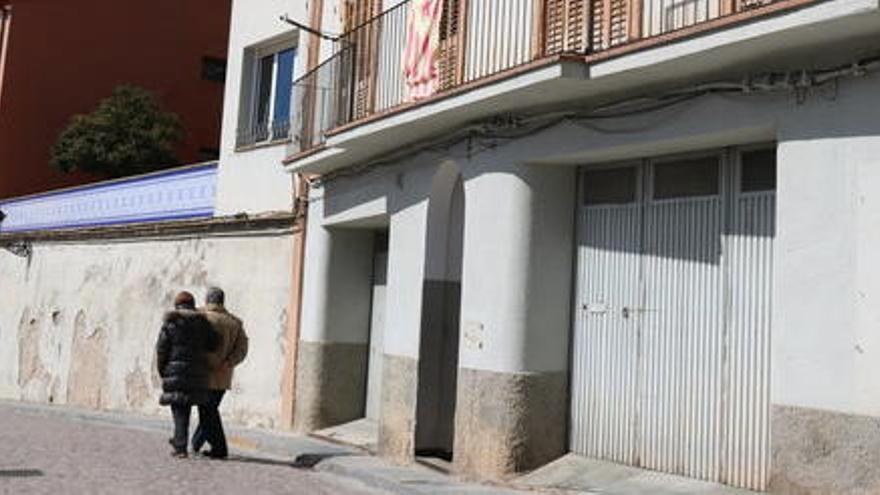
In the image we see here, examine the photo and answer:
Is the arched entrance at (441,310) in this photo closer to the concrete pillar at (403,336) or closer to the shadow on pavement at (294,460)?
the concrete pillar at (403,336)

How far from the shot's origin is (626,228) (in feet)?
32.1

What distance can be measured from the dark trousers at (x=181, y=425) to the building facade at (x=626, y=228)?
2.17 metres

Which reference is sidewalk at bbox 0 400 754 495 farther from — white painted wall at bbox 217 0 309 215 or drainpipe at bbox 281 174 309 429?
white painted wall at bbox 217 0 309 215

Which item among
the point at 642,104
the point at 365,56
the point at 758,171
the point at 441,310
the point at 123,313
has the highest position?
the point at 365,56

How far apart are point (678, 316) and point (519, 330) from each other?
4.99 feet

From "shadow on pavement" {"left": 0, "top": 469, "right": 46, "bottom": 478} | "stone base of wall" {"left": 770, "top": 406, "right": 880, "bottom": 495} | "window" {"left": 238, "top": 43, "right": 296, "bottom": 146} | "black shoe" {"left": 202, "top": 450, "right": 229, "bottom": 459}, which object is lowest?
"shadow on pavement" {"left": 0, "top": 469, "right": 46, "bottom": 478}

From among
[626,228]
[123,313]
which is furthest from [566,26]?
[123,313]

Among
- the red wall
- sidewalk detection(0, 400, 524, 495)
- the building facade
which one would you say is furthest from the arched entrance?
the red wall

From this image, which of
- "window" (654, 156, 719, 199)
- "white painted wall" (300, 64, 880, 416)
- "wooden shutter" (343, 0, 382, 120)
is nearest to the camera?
"white painted wall" (300, 64, 880, 416)

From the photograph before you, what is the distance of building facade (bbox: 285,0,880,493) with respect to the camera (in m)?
7.45

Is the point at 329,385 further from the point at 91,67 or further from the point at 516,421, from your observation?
the point at 91,67

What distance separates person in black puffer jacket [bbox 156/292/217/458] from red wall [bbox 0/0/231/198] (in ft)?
55.0

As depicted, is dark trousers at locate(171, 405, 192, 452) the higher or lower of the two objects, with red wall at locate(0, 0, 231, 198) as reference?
lower

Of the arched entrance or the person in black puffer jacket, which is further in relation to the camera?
the arched entrance
